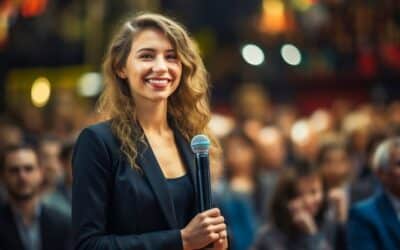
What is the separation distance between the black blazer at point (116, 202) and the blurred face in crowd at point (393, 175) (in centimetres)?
253

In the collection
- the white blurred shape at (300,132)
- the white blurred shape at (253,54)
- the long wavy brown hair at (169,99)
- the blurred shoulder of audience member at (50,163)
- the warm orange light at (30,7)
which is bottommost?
the white blurred shape at (300,132)

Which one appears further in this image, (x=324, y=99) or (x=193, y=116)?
(x=324, y=99)

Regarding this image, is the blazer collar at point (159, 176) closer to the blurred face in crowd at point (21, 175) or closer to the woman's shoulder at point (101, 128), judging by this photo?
the woman's shoulder at point (101, 128)

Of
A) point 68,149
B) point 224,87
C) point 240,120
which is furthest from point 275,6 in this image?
point 68,149

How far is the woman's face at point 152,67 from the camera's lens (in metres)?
4.98

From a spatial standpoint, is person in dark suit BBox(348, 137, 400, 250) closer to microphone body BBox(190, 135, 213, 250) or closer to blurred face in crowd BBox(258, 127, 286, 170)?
microphone body BBox(190, 135, 213, 250)

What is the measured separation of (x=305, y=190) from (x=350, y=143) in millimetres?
3613

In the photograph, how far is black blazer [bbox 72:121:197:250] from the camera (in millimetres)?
4773

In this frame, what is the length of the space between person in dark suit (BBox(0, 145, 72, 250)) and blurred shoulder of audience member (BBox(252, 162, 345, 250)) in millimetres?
1635

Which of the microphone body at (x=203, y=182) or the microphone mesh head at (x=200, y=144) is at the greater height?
the microphone mesh head at (x=200, y=144)

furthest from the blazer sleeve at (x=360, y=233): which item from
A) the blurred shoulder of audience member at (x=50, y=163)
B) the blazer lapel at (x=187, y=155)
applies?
the blurred shoulder of audience member at (x=50, y=163)

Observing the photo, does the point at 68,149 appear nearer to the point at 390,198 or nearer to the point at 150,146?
the point at 390,198

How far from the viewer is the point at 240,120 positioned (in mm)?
17688

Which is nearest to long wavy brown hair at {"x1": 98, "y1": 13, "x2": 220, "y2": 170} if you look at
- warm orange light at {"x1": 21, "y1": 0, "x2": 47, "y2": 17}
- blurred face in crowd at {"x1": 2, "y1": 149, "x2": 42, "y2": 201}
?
blurred face in crowd at {"x1": 2, "y1": 149, "x2": 42, "y2": 201}
